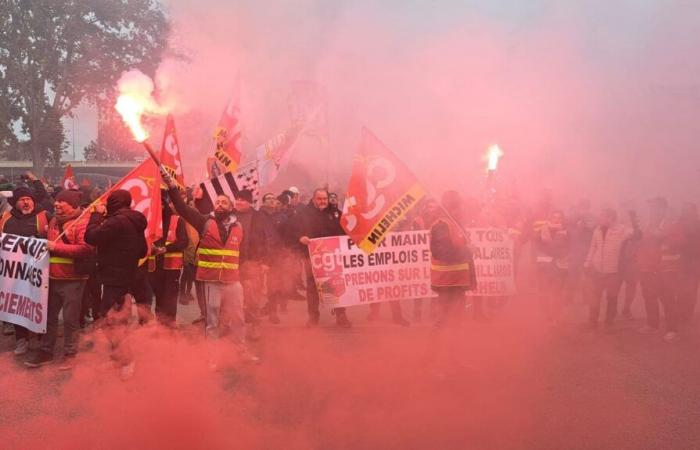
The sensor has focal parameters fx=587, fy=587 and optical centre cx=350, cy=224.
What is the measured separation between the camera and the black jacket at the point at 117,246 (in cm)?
461

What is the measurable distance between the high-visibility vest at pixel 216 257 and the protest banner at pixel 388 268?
1.91m

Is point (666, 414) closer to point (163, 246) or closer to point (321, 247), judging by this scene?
point (321, 247)

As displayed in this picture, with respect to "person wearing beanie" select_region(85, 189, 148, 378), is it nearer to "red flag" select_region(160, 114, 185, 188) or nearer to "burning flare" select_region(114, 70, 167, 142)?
"burning flare" select_region(114, 70, 167, 142)

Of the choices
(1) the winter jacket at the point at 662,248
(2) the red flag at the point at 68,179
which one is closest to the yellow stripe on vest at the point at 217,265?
(1) the winter jacket at the point at 662,248

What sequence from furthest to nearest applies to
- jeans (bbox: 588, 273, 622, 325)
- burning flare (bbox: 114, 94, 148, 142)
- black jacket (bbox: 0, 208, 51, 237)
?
1. jeans (bbox: 588, 273, 622, 325)
2. black jacket (bbox: 0, 208, 51, 237)
3. burning flare (bbox: 114, 94, 148, 142)

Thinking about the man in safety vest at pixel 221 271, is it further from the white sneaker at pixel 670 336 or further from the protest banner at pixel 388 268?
the white sneaker at pixel 670 336

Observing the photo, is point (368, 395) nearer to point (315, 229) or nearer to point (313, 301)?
point (313, 301)

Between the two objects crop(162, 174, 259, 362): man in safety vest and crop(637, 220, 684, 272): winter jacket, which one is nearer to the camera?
crop(162, 174, 259, 362): man in safety vest

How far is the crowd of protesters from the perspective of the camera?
4.86 metres

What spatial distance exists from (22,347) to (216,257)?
2.18m

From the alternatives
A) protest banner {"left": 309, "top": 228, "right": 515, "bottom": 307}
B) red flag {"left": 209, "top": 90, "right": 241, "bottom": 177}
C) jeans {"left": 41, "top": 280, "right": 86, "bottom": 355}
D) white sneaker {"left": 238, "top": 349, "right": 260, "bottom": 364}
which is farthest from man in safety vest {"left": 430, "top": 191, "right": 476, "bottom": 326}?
red flag {"left": 209, "top": 90, "right": 241, "bottom": 177}

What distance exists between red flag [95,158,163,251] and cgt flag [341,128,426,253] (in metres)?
1.85

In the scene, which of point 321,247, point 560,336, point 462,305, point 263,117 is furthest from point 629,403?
point 263,117

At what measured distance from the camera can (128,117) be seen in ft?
14.7
